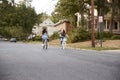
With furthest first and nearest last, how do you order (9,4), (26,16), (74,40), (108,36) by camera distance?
(26,16), (9,4), (108,36), (74,40)

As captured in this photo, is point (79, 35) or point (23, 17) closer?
point (79, 35)

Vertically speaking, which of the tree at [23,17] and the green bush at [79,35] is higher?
the tree at [23,17]

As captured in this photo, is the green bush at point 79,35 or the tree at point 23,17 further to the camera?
the tree at point 23,17

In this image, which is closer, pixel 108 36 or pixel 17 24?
pixel 108 36

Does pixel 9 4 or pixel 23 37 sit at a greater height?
pixel 9 4

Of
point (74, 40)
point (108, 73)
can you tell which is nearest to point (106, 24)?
point (74, 40)

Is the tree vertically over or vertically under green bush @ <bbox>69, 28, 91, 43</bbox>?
over

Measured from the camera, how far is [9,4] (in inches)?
3319

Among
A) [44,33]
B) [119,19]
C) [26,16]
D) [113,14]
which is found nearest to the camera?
[44,33]

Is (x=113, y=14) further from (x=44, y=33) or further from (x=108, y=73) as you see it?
(x=108, y=73)

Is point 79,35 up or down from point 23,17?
down

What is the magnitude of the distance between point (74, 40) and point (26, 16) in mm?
57852

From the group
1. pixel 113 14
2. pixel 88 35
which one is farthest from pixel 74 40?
pixel 113 14

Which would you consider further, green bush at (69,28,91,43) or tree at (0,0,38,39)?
tree at (0,0,38,39)
